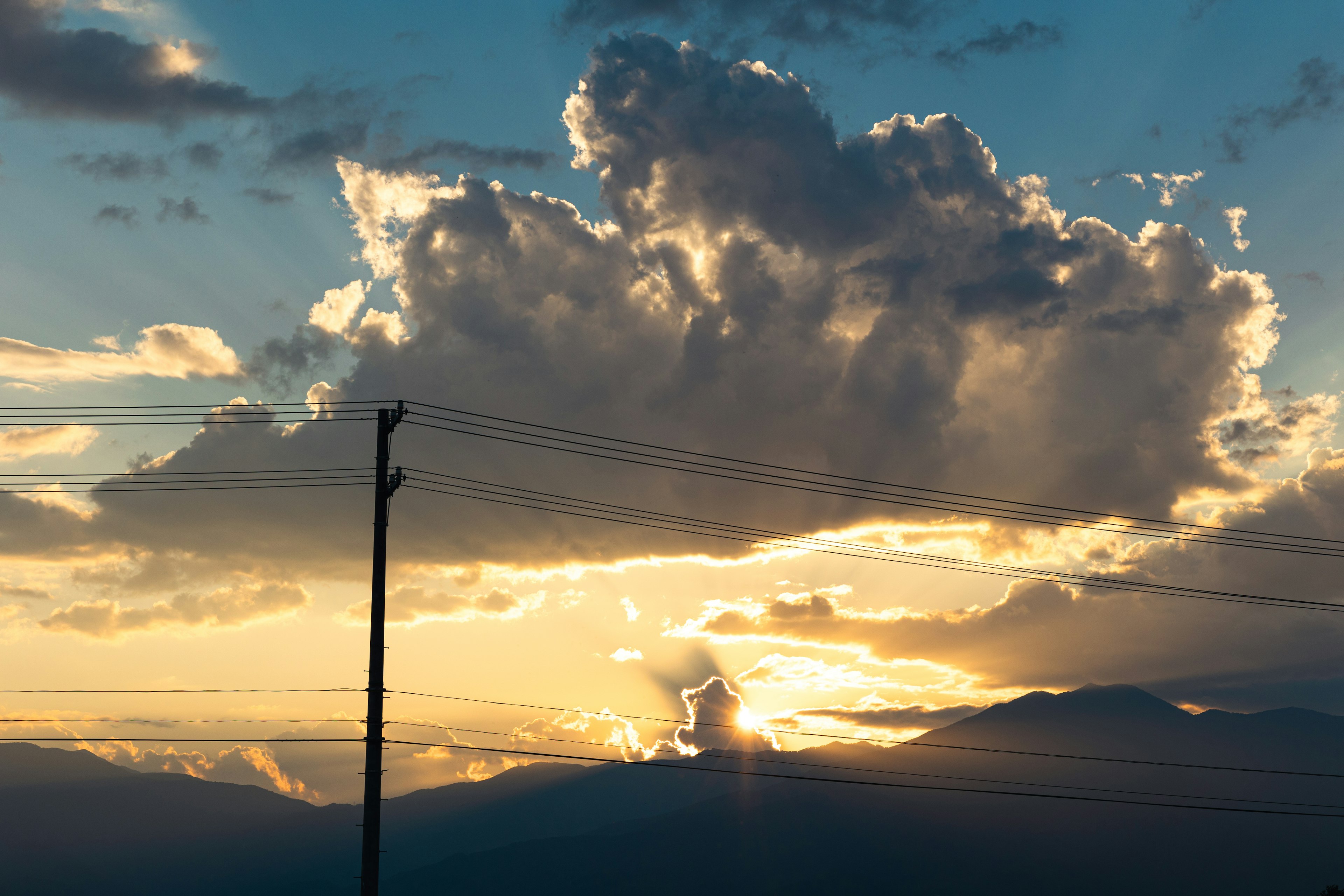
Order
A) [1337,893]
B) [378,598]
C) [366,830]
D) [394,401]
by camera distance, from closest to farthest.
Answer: [366,830] < [378,598] < [394,401] < [1337,893]

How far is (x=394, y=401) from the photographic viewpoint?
1508 inches

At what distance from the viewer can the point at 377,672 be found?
→ 33.8 metres

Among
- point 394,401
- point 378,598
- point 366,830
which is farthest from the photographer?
point 394,401

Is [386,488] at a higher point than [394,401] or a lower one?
lower

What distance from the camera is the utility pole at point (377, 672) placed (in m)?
32.4

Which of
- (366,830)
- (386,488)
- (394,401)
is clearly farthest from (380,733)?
(394,401)

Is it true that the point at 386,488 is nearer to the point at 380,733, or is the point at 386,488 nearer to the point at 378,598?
the point at 378,598

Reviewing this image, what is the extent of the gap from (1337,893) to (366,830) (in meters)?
75.9

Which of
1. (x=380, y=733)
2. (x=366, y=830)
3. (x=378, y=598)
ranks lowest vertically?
(x=366, y=830)

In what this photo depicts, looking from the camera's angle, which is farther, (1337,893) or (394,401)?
(1337,893)

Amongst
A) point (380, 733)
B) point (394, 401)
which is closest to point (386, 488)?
point (394, 401)

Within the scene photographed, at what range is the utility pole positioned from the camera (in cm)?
3238

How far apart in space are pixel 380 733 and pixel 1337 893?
7611cm

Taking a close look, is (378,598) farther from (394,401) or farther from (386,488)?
(394,401)
